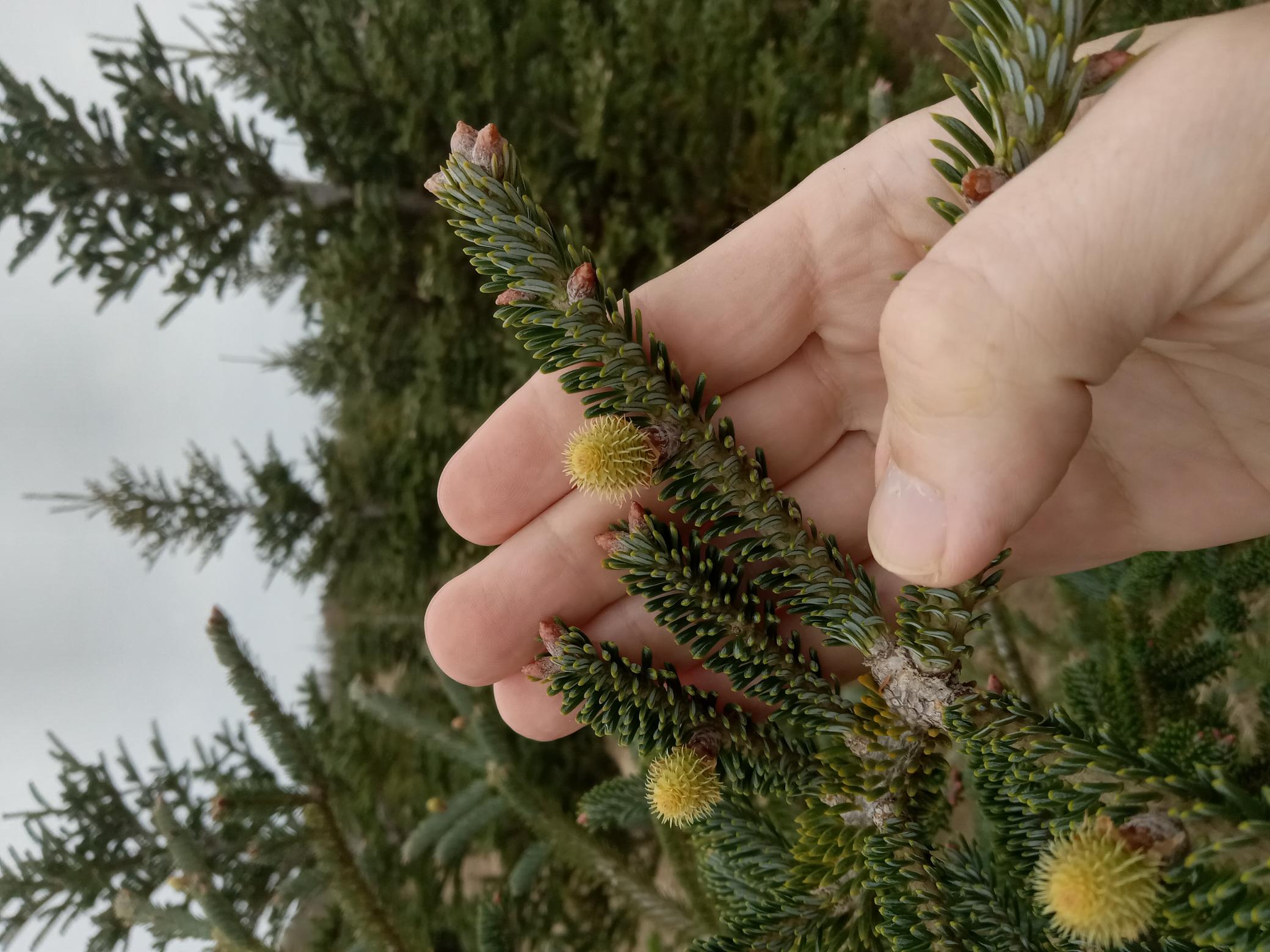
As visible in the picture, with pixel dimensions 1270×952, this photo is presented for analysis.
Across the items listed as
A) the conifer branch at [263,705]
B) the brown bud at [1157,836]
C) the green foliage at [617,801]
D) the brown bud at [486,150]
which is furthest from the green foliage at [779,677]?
the conifer branch at [263,705]

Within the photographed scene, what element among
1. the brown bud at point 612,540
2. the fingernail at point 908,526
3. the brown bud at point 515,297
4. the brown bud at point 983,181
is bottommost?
the fingernail at point 908,526

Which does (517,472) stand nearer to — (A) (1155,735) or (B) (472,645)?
(B) (472,645)

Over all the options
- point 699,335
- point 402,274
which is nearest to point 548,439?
point 699,335

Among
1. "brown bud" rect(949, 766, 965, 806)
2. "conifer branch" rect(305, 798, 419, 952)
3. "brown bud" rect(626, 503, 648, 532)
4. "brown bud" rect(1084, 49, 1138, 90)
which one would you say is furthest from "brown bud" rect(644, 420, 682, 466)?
"conifer branch" rect(305, 798, 419, 952)

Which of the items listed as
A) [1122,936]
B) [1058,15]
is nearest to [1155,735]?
[1122,936]

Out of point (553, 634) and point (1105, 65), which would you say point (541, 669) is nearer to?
point (553, 634)

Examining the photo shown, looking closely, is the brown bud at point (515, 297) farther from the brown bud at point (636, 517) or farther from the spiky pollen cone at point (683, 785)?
the spiky pollen cone at point (683, 785)

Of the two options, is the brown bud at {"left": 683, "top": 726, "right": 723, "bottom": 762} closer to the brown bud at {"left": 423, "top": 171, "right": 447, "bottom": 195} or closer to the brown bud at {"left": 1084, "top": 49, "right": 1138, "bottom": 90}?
the brown bud at {"left": 423, "top": 171, "right": 447, "bottom": 195}
